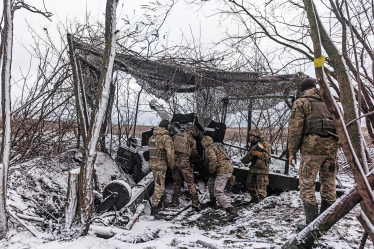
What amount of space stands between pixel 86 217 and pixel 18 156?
8.21ft

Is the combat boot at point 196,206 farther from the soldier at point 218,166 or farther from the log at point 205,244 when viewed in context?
the log at point 205,244

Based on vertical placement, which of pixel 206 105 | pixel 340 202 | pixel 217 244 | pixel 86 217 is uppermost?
pixel 206 105

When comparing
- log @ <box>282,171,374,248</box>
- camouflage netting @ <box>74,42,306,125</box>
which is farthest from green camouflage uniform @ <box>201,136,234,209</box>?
log @ <box>282,171,374,248</box>

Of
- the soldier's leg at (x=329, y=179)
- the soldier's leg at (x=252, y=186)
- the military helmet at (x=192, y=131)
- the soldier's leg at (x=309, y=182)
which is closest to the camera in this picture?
the soldier's leg at (x=309, y=182)

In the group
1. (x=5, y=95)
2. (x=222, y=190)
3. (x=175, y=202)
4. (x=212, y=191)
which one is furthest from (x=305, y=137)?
(x=5, y=95)

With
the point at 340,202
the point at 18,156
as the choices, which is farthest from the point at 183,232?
the point at 18,156

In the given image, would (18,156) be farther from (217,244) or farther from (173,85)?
(217,244)

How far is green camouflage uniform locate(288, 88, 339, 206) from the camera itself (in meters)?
3.13

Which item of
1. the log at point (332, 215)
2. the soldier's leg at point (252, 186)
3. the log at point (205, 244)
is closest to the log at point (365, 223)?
the log at point (332, 215)

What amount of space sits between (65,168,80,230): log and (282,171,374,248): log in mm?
2429

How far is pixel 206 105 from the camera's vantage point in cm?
641

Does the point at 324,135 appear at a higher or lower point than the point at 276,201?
higher

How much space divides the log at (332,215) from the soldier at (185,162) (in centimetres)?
354

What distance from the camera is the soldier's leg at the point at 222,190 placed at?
185 inches
